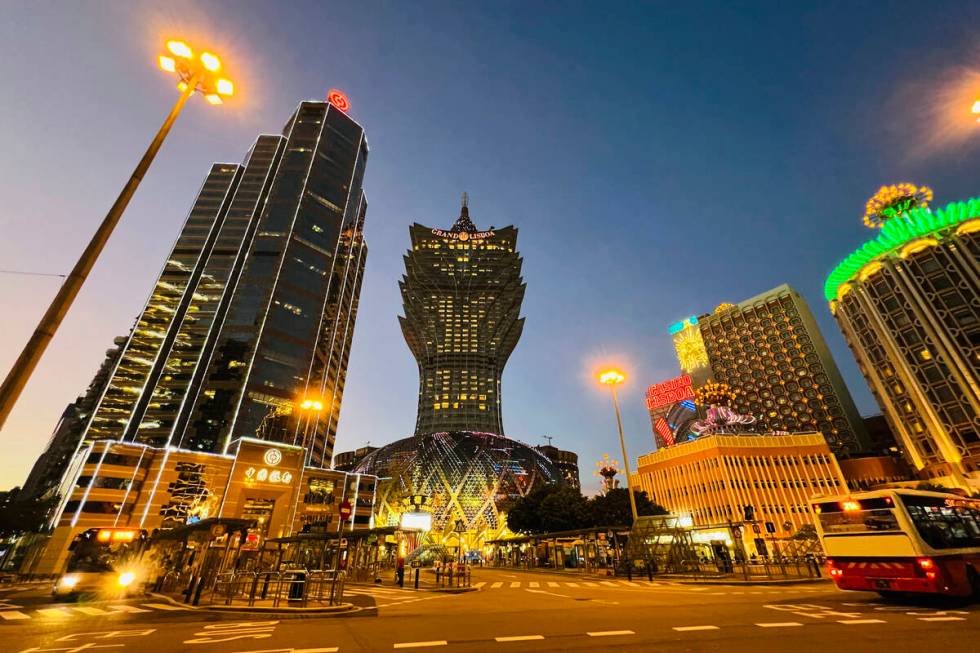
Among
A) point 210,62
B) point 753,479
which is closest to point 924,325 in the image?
point 753,479

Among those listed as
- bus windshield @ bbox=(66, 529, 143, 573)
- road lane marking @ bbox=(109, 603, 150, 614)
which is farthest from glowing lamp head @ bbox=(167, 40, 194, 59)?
bus windshield @ bbox=(66, 529, 143, 573)

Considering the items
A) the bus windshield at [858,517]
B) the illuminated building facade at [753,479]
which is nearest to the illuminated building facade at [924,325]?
the illuminated building facade at [753,479]

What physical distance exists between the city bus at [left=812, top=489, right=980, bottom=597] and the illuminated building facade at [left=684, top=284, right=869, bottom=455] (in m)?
116

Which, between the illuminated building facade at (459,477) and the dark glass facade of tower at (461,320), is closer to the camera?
the illuminated building facade at (459,477)

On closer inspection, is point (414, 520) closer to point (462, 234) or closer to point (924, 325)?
point (924, 325)

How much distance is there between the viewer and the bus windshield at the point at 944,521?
12.1 metres

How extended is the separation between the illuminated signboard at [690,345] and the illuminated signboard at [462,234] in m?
81.9

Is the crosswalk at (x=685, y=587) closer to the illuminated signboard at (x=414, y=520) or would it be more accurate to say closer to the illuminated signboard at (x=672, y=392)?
the illuminated signboard at (x=414, y=520)

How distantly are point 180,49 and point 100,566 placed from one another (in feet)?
76.9

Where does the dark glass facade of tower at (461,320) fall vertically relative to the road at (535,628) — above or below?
above

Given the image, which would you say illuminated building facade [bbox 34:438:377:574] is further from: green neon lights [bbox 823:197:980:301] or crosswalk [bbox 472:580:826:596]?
green neon lights [bbox 823:197:980:301]

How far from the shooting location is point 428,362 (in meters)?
149

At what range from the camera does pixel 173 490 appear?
5816 centimetres

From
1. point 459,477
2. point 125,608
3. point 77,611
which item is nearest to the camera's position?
point 77,611
